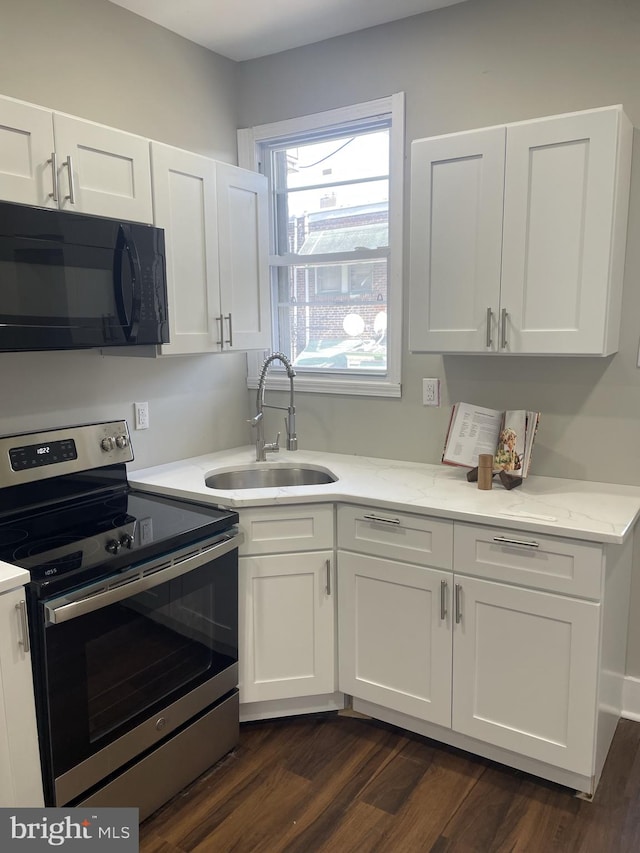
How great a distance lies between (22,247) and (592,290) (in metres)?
1.70

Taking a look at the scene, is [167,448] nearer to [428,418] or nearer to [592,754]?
[428,418]

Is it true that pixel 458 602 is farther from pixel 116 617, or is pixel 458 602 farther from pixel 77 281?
pixel 77 281

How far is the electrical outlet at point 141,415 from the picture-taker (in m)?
2.65

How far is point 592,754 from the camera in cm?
194

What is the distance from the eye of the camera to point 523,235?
2.14 m

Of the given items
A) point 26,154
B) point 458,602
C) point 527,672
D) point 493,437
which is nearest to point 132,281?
point 26,154

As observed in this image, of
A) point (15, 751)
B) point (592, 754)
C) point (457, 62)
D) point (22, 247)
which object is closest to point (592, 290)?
point (457, 62)

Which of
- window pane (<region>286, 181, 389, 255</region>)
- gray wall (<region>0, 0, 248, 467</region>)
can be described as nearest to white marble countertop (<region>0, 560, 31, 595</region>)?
gray wall (<region>0, 0, 248, 467</region>)

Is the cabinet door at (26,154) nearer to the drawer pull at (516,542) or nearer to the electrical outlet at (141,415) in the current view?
the electrical outlet at (141,415)

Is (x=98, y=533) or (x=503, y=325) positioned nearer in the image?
(x=98, y=533)

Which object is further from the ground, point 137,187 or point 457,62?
point 457,62

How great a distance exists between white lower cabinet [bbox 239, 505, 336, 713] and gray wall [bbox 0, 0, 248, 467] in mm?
747

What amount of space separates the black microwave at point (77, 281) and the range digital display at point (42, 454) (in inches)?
15.6

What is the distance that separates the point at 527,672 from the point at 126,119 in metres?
2.45
